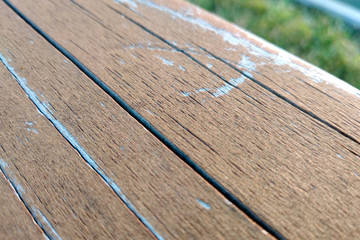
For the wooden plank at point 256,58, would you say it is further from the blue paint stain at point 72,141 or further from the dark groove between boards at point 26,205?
Result: the dark groove between boards at point 26,205

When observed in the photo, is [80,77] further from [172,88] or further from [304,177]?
[304,177]

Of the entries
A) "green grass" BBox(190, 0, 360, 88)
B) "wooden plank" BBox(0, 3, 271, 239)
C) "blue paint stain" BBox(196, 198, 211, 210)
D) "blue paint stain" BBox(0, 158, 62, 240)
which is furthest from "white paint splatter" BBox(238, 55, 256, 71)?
"green grass" BBox(190, 0, 360, 88)

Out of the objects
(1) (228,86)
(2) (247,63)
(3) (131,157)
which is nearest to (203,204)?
(3) (131,157)

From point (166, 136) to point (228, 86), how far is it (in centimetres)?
26

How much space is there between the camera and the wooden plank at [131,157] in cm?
69

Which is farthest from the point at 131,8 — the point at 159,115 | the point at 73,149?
the point at 73,149

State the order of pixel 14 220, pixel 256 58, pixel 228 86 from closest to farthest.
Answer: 1. pixel 14 220
2. pixel 228 86
3. pixel 256 58

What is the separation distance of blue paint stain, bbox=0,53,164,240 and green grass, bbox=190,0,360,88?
2253mm

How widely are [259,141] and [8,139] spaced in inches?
21.0

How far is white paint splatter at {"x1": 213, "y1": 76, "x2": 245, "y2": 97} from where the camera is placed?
1003mm

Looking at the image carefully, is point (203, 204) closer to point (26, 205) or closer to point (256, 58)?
point (26, 205)

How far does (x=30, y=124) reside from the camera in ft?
2.83

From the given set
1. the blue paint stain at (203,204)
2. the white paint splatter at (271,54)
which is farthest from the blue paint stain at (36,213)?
the white paint splatter at (271,54)

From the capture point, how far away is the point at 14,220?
0.67 meters
